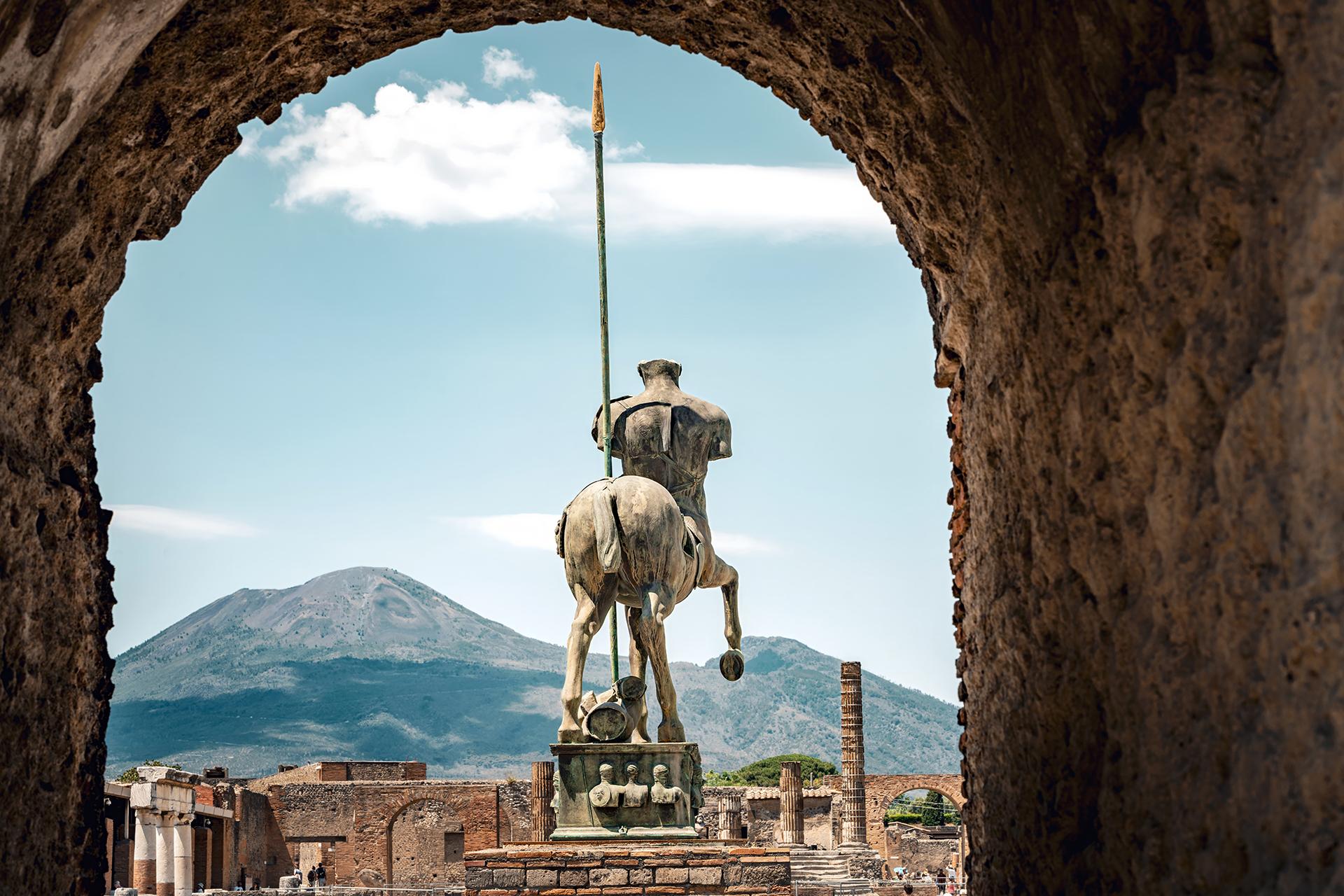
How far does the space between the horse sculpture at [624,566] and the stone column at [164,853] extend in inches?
867

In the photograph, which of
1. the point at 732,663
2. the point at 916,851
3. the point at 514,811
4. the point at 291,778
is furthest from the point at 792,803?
the point at 732,663

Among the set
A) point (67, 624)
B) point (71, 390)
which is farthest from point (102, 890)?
point (71, 390)

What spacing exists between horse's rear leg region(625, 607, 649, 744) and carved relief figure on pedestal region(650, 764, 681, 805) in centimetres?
38

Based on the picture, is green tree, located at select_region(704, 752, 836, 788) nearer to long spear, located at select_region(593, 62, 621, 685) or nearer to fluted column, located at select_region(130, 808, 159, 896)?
fluted column, located at select_region(130, 808, 159, 896)

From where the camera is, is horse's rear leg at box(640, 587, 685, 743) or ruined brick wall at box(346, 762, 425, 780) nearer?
horse's rear leg at box(640, 587, 685, 743)

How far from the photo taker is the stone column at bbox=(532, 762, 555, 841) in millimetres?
19766

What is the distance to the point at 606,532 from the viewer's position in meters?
10.7

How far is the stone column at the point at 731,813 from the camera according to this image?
4331 centimetres

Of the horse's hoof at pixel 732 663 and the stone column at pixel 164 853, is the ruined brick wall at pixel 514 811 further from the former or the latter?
the horse's hoof at pixel 732 663

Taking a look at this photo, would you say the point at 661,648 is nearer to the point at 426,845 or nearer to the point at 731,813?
the point at 731,813

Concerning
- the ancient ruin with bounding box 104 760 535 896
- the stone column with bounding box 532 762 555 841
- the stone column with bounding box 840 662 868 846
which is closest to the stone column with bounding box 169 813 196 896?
the ancient ruin with bounding box 104 760 535 896

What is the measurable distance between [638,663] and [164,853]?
2261cm

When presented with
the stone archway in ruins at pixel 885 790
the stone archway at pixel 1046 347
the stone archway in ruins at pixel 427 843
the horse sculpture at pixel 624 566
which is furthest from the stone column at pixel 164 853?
the stone archway at pixel 1046 347

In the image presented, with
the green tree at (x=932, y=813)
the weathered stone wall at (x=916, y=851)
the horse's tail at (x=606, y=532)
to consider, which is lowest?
the weathered stone wall at (x=916, y=851)
